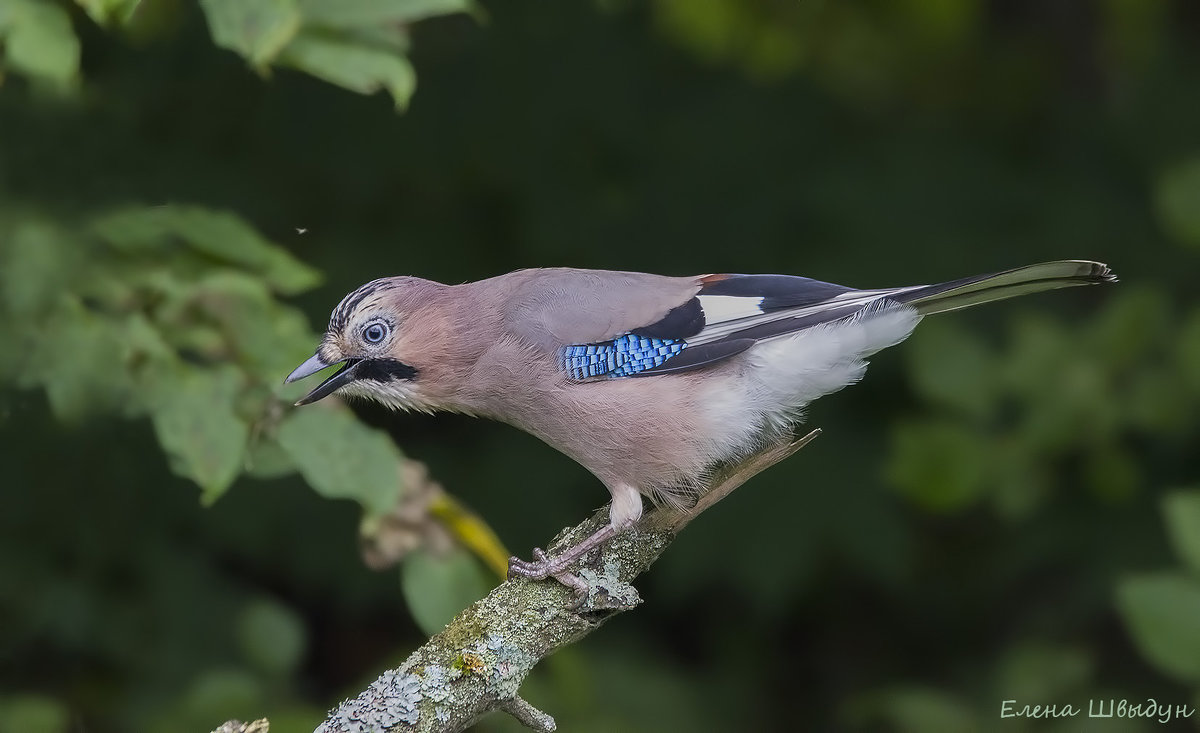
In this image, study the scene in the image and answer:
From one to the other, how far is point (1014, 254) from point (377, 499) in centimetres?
261

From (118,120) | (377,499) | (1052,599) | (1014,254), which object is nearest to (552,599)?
(377,499)

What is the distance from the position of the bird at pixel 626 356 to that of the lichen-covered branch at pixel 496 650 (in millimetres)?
107

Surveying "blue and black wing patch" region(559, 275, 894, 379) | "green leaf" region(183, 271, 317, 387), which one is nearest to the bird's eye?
"green leaf" region(183, 271, 317, 387)

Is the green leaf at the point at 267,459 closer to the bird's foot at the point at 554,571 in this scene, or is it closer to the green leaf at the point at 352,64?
the bird's foot at the point at 554,571

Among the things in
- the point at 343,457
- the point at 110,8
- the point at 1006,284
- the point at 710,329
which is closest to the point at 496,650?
the point at 343,457

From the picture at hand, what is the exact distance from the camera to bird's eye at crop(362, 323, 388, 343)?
260 cm

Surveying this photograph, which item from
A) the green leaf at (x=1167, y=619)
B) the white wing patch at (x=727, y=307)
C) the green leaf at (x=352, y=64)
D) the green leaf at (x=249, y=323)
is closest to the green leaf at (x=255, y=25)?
the green leaf at (x=352, y=64)

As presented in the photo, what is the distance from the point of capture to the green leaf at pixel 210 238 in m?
2.81

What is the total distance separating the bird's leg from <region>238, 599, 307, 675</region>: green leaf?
45.1 inches

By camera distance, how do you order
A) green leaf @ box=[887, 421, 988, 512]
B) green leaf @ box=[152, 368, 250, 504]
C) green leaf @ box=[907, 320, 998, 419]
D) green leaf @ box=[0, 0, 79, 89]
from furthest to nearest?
green leaf @ box=[887, 421, 988, 512], green leaf @ box=[907, 320, 998, 419], green leaf @ box=[152, 368, 250, 504], green leaf @ box=[0, 0, 79, 89]

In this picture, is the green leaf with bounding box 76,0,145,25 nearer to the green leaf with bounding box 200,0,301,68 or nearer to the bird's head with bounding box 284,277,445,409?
the green leaf with bounding box 200,0,301,68

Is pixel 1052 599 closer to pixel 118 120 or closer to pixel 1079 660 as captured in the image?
pixel 1079 660

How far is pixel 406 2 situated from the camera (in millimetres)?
2564

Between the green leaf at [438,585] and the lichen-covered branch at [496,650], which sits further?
the green leaf at [438,585]
